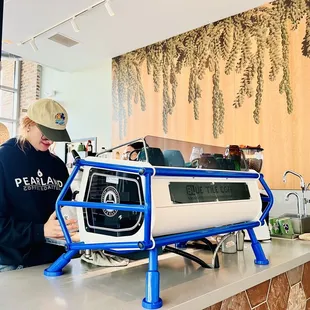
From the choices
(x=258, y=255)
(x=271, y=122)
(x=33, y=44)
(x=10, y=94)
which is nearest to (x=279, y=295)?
(x=258, y=255)

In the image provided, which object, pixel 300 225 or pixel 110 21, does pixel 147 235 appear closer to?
pixel 300 225

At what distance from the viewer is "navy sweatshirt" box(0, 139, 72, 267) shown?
160 cm

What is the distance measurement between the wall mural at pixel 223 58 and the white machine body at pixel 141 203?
2.72m

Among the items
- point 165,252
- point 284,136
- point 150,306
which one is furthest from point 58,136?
point 284,136

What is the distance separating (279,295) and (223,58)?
3.13m

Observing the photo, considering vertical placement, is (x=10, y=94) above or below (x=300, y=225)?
above

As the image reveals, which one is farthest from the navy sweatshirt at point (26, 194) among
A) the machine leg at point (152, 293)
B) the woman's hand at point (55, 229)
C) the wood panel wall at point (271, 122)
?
the wood panel wall at point (271, 122)

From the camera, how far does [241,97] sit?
154 inches

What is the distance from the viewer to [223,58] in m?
4.09

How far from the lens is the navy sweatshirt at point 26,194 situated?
1598mm

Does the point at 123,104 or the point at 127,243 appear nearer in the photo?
the point at 127,243

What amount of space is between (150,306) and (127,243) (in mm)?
170

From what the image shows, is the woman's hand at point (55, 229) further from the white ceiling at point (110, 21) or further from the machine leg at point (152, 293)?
the white ceiling at point (110, 21)

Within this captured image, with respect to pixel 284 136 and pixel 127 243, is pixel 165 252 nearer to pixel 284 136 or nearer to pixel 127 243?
pixel 127 243
